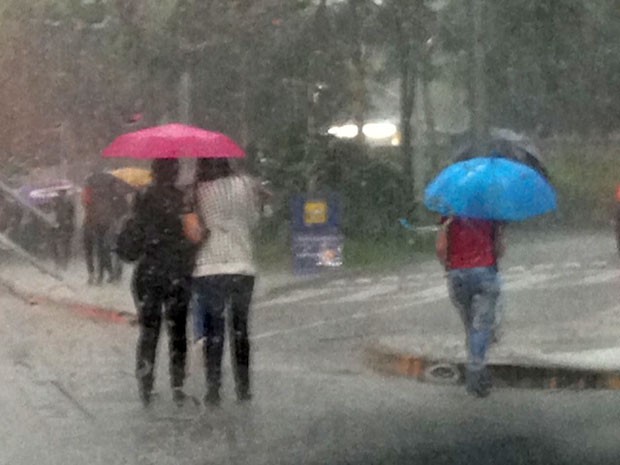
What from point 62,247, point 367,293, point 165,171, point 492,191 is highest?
point 165,171

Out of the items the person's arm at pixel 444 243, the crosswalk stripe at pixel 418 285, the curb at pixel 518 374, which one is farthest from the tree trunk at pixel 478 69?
the person's arm at pixel 444 243

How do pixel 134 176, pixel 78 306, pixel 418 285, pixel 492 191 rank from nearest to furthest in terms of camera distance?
1. pixel 492 191
2. pixel 134 176
3. pixel 78 306
4. pixel 418 285

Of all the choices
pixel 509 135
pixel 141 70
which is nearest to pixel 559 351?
pixel 509 135

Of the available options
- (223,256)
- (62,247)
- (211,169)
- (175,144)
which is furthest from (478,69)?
(62,247)

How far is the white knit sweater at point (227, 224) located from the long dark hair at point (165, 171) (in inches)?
6.8

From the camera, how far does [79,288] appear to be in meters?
11.3

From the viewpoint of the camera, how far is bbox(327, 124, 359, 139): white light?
10.3 metres

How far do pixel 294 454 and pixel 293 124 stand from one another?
14.4 feet

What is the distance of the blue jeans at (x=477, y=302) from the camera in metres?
7.27

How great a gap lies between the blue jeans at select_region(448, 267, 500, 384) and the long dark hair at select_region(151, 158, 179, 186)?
5.48 feet

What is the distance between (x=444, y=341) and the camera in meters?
8.84

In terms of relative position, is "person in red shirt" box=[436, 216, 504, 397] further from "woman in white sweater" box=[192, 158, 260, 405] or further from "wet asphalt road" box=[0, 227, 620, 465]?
"woman in white sweater" box=[192, 158, 260, 405]

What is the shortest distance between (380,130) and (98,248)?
259 cm

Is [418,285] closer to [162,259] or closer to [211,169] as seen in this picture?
[211,169]
